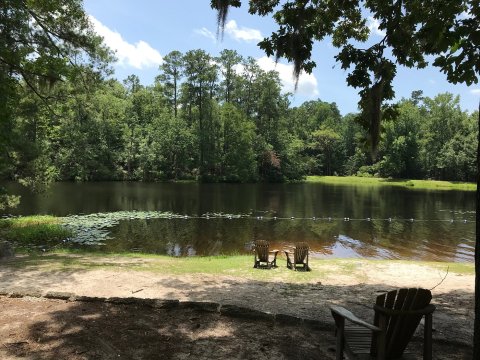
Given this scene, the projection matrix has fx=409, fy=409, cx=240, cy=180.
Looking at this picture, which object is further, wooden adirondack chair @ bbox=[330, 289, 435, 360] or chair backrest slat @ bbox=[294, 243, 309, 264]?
chair backrest slat @ bbox=[294, 243, 309, 264]

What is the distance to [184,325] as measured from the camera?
5508 mm

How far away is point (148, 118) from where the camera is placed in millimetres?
71375

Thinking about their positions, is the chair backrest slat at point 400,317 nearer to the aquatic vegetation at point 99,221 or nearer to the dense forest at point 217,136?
the aquatic vegetation at point 99,221

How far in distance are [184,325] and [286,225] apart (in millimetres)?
20199

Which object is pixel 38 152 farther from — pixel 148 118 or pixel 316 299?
pixel 148 118

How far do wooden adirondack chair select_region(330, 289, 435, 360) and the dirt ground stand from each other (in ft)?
1.78

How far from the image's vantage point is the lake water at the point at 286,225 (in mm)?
19234

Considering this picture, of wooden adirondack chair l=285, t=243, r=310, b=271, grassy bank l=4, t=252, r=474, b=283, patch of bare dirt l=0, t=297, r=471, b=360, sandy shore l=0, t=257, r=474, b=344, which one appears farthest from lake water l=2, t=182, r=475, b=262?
patch of bare dirt l=0, t=297, r=471, b=360

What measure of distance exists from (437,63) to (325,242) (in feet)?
52.5

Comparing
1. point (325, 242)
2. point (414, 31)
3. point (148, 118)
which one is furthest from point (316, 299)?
point (148, 118)

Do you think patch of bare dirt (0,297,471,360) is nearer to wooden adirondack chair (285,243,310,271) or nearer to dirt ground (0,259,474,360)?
dirt ground (0,259,474,360)

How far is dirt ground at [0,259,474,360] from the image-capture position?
470 cm

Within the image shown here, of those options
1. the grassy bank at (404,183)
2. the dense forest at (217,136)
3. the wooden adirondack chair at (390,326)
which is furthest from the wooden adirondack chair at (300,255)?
the grassy bank at (404,183)

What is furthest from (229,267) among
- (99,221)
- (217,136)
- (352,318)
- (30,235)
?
(217,136)
